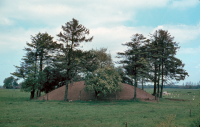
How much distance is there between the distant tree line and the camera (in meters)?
36.4

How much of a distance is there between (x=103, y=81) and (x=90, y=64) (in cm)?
743

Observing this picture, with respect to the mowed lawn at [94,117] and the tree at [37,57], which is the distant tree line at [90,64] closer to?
the tree at [37,57]

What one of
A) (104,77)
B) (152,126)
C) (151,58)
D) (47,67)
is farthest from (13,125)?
(151,58)

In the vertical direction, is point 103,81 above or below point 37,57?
below

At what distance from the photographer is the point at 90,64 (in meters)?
39.3

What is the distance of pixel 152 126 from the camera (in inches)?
541

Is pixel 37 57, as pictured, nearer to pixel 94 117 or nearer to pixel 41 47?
pixel 41 47

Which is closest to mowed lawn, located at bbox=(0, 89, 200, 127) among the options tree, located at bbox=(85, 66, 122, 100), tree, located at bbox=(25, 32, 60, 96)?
tree, located at bbox=(85, 66, 122, 100)

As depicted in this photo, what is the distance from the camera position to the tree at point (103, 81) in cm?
3350

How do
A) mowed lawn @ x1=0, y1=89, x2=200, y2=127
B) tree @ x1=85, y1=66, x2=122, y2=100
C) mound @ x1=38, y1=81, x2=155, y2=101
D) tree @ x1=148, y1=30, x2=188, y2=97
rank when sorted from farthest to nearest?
tree @ x1=148, y1=30, x2=188, y2=97 → mound @ x1=38, y1=81, x2=155, y2=101 → tree @ x1=85, y1=66, x2=122, y2=100 → mowed lawn @ x1=0, y1=89, x2=200, y2=127

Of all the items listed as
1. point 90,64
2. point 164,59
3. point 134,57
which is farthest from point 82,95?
point 164,59

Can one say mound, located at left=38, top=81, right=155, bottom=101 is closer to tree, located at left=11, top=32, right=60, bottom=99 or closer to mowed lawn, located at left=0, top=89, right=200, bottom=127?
tree, located at left=11, top=32, right=60, bottom=99

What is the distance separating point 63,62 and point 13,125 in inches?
970

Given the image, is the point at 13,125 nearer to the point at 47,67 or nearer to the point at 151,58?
the point at 47,67
